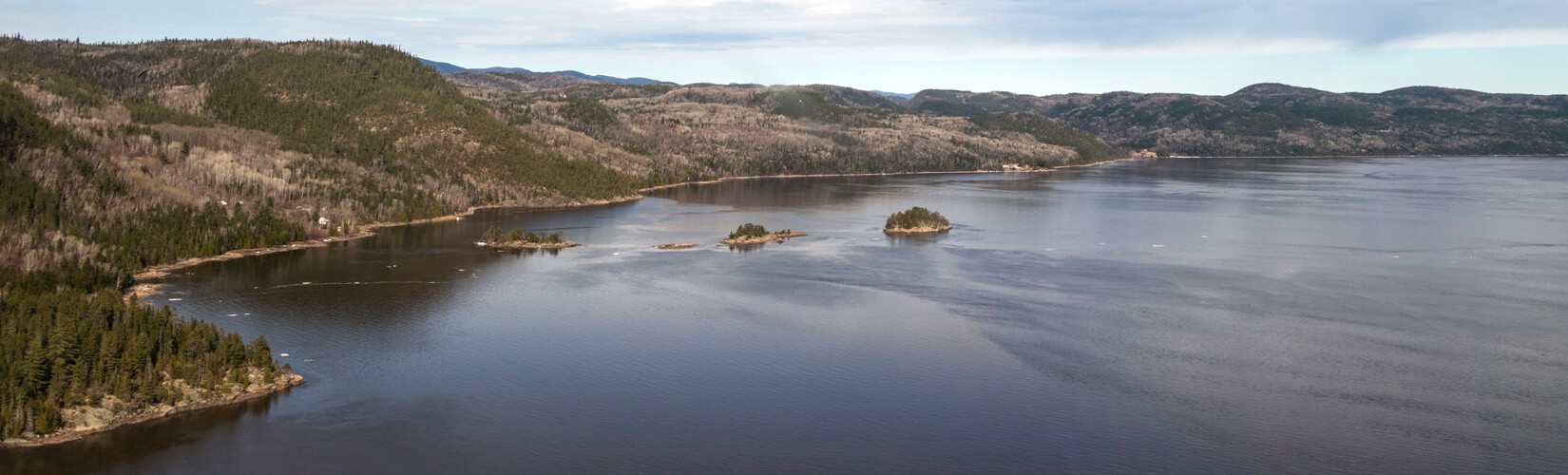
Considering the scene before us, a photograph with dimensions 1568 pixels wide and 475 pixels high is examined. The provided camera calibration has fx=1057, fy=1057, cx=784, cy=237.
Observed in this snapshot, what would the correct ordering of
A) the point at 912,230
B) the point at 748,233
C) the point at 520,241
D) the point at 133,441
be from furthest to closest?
the point at 912,230
the point at 748,233
the point at 520,241
the point at 133,441

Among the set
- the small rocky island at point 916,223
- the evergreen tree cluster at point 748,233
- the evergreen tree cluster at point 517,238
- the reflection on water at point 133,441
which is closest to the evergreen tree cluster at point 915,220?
the small rocky island at point 916,223

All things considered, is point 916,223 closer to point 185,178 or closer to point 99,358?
point 185,178

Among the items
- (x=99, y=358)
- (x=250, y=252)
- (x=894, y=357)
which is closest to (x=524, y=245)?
(x=250, y=252)

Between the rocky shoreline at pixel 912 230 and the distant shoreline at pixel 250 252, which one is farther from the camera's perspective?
the rocky shoreline at pixel 912 230

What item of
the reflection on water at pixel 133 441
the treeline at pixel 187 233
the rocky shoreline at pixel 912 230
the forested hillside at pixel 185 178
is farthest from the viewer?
the rocky shoreline at pixel 912 230

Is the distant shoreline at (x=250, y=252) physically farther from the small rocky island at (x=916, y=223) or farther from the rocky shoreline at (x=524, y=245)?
the small rocky island at (x=916, y=223)

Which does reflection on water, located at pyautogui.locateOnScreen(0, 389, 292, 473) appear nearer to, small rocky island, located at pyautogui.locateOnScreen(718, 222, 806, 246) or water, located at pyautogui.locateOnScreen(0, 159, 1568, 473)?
water, located at pyautogui.locateOnScreen(0, 159, 1568, 473)

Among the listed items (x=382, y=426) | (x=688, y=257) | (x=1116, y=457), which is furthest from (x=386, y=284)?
(x=1116, y=457)
